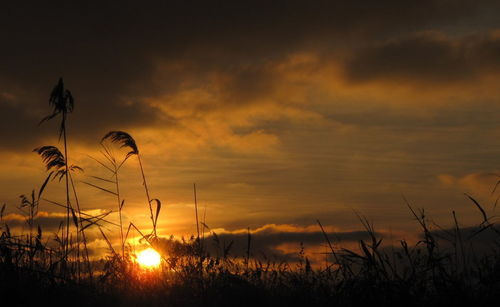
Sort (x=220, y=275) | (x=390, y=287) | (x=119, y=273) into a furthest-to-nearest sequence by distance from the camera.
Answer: (x=119, y=273) < (x=220, y=275) < (x=390, y=287)

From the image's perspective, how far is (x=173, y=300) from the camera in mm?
5848

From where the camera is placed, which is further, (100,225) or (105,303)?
(100,225)

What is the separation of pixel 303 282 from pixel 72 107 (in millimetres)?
4053

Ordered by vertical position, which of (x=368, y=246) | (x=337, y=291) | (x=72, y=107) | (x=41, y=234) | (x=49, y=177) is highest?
(x=72, y=107)

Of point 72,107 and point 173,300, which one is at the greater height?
point 72,107

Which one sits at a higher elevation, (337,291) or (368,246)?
(368,246)

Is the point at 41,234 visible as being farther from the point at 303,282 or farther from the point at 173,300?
the point at 303,282

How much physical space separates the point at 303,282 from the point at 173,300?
1.60 meters

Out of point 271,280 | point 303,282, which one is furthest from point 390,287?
point 271,280

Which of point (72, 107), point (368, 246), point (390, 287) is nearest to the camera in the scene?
point (390, 287)

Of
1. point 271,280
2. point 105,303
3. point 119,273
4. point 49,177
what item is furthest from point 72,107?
point 271,280

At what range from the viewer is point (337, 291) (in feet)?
18.4

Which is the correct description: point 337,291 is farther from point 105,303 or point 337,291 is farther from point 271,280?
point 105,303

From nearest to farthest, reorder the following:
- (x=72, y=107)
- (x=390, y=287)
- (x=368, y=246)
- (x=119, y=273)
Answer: (x=390, y=287), (x=368, y=246), (x=119, y=273), (x=72, y=107)
